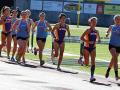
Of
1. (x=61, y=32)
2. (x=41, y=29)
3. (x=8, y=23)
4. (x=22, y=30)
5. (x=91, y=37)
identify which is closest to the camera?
(x=91, y=37)

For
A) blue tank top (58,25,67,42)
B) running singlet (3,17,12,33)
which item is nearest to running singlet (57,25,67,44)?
blue tank top (58,25,67,42)

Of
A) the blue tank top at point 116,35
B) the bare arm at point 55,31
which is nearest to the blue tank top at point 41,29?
the bare arm at point 55,31

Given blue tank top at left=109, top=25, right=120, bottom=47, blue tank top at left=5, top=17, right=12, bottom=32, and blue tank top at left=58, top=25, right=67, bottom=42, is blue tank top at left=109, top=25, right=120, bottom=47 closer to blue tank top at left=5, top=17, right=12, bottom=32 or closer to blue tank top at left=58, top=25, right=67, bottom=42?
blue tank top at left=58, top=25, right=67, bottom=42

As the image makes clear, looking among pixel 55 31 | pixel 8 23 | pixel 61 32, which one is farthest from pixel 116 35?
pixel 8 23

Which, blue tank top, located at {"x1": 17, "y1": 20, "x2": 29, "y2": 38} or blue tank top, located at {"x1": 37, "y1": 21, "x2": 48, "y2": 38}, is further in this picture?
blue tank top, located at {"x1": 37, "y1": 21, "x2": 48, "y2": 38}

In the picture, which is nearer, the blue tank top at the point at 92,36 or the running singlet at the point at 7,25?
the blue tank top at the point at 92,36

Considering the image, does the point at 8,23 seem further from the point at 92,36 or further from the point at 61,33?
the point at 92,36

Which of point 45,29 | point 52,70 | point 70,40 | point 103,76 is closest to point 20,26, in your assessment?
point 45,29

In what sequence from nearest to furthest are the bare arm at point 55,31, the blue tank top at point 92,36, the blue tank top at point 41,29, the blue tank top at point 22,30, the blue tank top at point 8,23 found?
the blue tank top at point 92,36 → the bare arm at point 55,31 → the blue tank top at point 22,30 → the blue tank top at point 41,29 → the blue tank top at point 8,23

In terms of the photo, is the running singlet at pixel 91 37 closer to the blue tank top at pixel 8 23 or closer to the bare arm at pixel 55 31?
the bare arm at pixel 55 31

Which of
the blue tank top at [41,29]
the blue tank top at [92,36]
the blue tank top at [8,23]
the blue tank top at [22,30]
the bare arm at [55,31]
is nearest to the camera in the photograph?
the blue tank top at [92,36]

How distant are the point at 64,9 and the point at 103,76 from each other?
51.8 meters

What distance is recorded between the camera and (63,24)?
20.1 meters

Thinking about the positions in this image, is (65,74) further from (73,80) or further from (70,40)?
(70,40)
